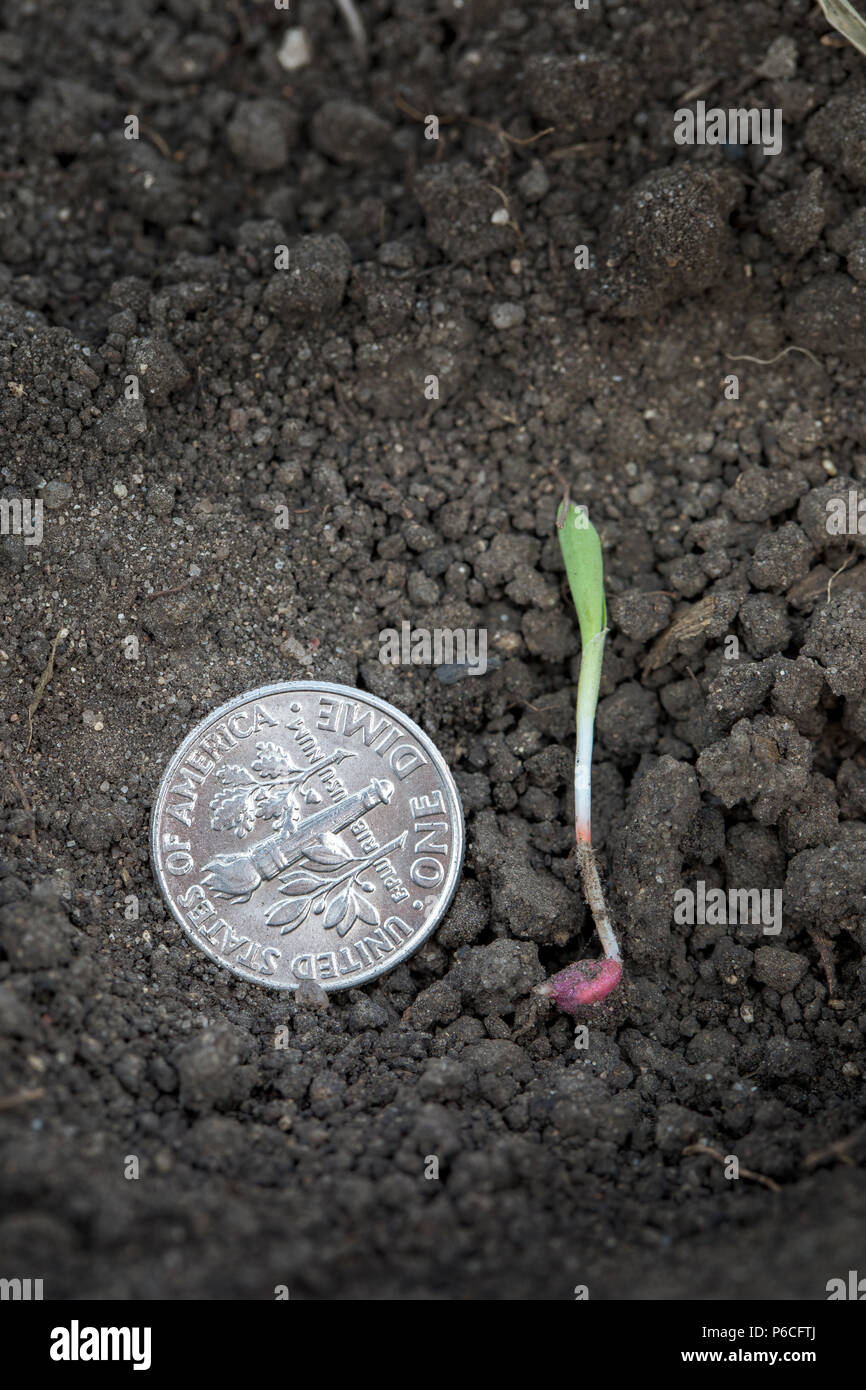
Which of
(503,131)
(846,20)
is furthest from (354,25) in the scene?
(846,20)

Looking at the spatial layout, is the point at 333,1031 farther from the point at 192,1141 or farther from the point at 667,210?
the point at 667,210

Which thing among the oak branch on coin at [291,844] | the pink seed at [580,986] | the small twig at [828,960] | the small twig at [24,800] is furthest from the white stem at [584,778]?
the small twig at [24,800]

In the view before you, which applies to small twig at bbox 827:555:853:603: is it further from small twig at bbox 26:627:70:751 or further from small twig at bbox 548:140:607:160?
small twig at bbox 26:627:70:751

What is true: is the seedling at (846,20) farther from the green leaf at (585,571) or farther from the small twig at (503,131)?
the green leaf at (585,571)

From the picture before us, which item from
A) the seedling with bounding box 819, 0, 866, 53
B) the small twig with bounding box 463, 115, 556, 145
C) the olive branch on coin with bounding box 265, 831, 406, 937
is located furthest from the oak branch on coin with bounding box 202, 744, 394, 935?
the seedling with bounding box 819, 0, 866, 53
